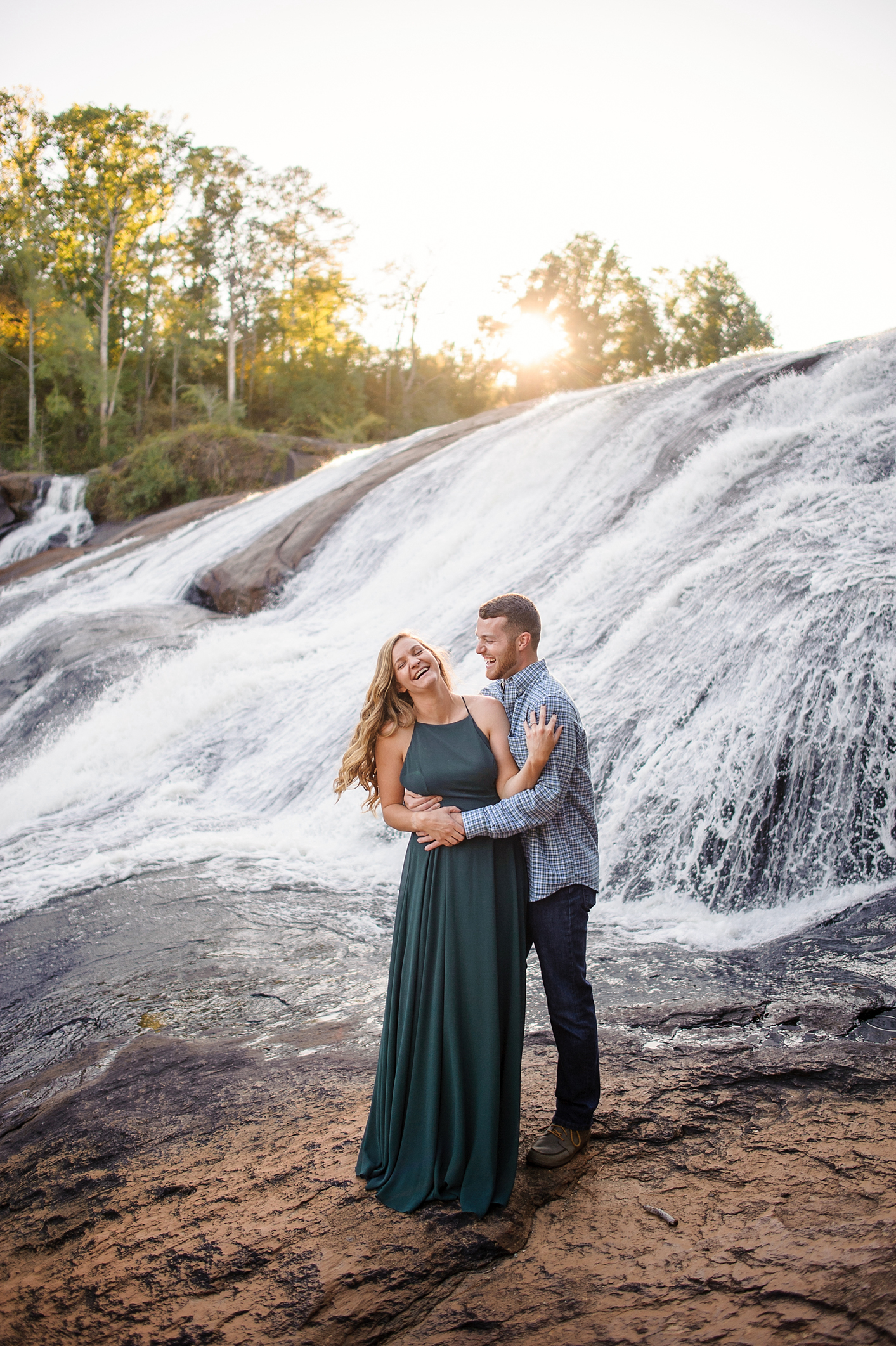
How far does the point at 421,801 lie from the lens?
268 cm

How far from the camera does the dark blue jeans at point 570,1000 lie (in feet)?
8.56

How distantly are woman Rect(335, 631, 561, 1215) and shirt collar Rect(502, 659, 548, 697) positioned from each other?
0.09 metres

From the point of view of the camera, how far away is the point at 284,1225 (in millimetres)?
2430

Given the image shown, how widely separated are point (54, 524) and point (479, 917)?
23481mm

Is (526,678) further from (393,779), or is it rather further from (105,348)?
(105,348)

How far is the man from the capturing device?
258 centimetres

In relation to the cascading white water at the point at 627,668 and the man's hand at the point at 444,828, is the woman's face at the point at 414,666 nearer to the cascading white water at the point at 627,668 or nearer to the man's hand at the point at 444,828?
the man's hand at the point at 444,828

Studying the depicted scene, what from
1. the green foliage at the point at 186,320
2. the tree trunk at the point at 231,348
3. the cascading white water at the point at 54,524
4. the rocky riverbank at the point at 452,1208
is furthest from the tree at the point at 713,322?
the rocky riverbank at the point at 452,1208

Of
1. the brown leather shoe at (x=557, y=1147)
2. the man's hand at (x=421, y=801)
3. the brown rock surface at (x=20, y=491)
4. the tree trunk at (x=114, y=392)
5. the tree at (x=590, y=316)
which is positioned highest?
the tree at (x=590, y=316)

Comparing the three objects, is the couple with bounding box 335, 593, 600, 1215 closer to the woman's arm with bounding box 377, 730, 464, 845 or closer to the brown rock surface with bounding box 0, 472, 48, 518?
the woman's arm with bounding box 377, 730, 464, 845

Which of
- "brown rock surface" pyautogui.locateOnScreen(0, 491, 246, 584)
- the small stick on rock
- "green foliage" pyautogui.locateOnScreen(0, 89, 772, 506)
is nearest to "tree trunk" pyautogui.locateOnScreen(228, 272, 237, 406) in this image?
"green foliage" pyautogui.locateOnScreen(0, 89, 772, 506)

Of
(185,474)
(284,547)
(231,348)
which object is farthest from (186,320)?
(284,547)

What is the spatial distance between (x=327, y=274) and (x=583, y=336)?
10.7m

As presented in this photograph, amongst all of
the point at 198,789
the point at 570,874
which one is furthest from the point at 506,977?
the point at 198,789
